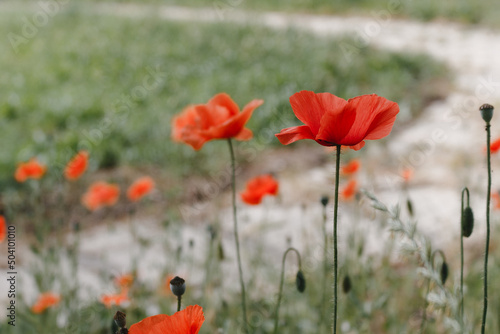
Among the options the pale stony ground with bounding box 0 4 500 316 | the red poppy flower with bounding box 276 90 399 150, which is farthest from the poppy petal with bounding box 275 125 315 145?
the pale stony ground with bounding box 0 4 500 316

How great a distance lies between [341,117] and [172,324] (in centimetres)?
39

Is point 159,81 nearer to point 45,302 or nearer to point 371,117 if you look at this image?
point 45,302

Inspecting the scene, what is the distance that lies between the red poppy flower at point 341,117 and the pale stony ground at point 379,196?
2.75 feet

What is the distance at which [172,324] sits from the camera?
2.38 feet

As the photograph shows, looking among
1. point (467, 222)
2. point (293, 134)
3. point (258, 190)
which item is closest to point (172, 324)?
point (293, 134)

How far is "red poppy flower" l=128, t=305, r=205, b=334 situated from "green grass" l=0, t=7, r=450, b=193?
270 centimetres

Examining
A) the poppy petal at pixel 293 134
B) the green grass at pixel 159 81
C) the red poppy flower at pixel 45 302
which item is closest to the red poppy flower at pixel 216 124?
the poppy petal at pixel 293 134

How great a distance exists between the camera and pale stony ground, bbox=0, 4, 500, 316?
2.67m

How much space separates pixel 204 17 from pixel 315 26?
195cm

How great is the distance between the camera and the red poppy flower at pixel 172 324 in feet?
2.36

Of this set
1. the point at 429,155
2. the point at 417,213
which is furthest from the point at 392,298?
the point at 429,155

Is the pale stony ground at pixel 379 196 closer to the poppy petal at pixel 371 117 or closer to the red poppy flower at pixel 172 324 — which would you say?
the poppy petal at pixel 371 117

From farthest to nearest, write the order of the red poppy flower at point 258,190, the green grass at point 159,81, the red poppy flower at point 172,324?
the green grass at point 159,81 → the red poppy flower at point 258,190 → the red poppy flower at point 172,324

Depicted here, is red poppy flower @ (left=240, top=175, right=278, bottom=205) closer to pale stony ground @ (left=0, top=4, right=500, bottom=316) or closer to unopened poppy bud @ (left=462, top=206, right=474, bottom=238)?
pale stony ground @ (left=0, top=4, right=500, bottom=316)
